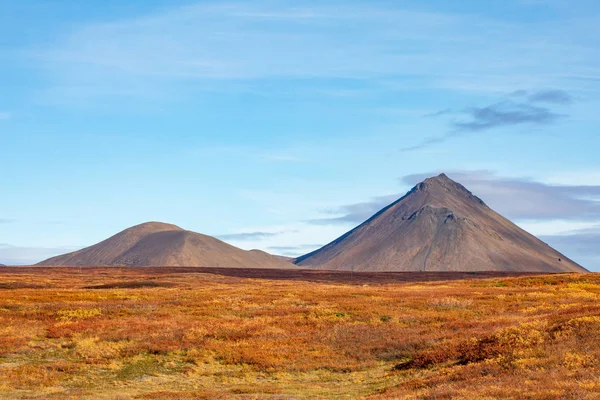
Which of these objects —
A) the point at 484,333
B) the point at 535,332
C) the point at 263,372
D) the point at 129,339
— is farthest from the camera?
the point at 129,339

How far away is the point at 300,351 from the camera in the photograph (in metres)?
36.5

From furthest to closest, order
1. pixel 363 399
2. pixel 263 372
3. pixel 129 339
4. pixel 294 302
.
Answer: pixel 294 302 < pixel 129 339 < pixel 263 372 < pixel 363 399

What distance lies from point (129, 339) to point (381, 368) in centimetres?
1613

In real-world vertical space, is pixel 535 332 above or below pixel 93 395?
above

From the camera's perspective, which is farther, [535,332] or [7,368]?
[7,368]

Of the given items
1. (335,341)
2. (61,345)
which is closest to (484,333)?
(335,341)

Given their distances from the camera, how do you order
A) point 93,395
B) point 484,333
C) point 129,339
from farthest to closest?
point 129,339 → point 484,333 → point 93,395

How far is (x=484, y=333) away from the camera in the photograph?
120 feet

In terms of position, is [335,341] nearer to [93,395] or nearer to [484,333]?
[484,333]

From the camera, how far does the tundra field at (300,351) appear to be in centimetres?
2598

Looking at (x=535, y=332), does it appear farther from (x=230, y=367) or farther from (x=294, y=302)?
(x=294, y=302)

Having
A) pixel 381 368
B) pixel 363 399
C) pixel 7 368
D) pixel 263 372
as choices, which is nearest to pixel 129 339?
pixel 7 368

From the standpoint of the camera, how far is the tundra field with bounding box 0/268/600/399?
2598cm

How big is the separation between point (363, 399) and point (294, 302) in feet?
115
